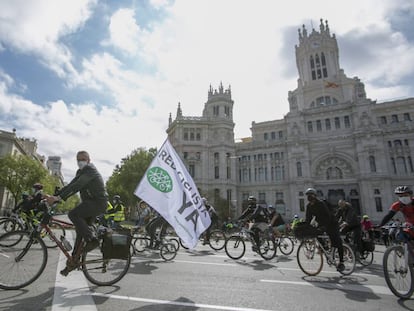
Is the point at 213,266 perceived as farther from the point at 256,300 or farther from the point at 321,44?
the point at 321,44

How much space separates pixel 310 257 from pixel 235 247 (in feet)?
9.80

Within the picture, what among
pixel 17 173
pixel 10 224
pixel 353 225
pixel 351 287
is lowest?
Result: pixel 351 287

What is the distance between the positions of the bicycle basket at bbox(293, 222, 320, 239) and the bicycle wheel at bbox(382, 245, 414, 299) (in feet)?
5.76

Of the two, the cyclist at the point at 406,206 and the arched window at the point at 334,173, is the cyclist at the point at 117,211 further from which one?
the arched window at the point at 334,173

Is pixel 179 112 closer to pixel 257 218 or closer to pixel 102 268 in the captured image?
pixel 257 218

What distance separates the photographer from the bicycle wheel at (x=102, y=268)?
4.52 metres

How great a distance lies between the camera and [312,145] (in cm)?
4784

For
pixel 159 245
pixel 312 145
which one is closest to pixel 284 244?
pixel 159 245

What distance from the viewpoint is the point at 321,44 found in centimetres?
5850

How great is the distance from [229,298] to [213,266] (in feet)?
9.41

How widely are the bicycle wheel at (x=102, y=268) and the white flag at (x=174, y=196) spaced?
5.17ft

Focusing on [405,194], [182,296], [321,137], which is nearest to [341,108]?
[321,137]

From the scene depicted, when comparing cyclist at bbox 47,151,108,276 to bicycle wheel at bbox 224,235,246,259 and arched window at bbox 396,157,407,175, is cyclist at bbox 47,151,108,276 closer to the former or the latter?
bicycle wheel at bbox 224,235,246,259

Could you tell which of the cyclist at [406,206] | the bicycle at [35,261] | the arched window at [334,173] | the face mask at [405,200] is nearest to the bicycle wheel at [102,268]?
the bicycle at [35,261]
